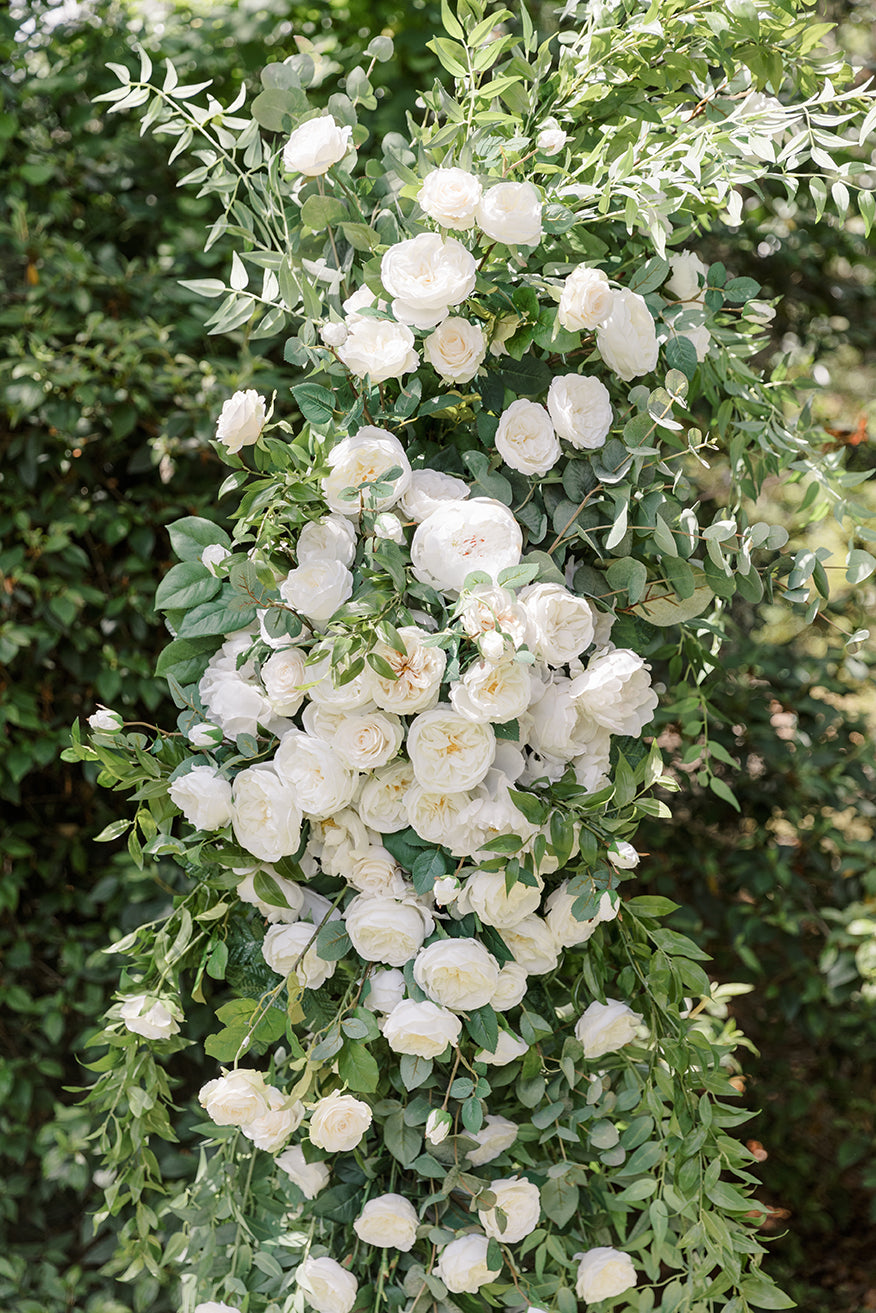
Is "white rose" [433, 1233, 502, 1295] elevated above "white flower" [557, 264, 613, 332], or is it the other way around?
Answer: "white flower" [557, 264, 613, 332]

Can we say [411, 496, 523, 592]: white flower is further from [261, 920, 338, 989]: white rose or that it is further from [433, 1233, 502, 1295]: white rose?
[433, 1233, 502, 1295]: white rose

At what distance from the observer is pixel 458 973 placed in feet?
2.57

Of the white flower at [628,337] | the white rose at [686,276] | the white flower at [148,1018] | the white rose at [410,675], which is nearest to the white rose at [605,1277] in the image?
the white flower at [148,1018]

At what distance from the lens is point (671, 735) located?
7.13ft

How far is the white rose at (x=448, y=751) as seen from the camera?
2.51 ft

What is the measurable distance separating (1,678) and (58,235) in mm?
787

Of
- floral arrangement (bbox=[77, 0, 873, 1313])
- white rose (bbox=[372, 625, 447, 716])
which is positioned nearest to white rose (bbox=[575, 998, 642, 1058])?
floral arrangement (bbox=[77, 0, 873, 1313])

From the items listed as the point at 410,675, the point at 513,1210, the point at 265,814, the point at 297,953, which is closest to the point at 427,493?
the point at 410,675

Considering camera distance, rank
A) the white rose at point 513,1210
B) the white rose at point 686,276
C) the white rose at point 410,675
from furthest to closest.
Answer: the white rose at point 686,276
the white rose at point 513,1210
the white rose at point 410,675

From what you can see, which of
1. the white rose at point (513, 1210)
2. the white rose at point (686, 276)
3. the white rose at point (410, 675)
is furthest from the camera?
the white rose at point (686, 276)

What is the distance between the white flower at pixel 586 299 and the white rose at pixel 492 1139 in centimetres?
69

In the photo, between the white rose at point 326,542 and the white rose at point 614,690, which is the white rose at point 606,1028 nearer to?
the white rose at point 614,690

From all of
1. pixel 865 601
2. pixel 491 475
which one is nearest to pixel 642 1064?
pixel 491 475

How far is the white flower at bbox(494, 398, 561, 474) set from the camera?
2.71ft
